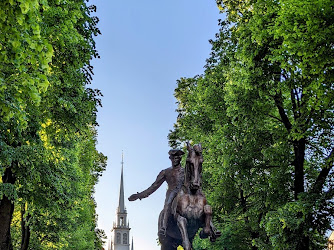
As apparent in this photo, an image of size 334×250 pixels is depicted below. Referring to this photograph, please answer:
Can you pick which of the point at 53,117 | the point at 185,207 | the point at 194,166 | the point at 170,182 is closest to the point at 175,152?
the point at 170,182

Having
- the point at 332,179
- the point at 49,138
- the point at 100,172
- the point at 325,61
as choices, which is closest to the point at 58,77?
the point at 49,138

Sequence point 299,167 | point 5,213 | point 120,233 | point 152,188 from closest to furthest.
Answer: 1. point 152,188
2. point 5,213
3. point 299,167
4. point 120,233

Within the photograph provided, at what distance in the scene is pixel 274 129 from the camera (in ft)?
68.7

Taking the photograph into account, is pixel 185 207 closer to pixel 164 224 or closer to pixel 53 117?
pixel 164 224

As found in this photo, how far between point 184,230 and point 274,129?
34.9 feet

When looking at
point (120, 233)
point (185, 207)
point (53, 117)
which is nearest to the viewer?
point (185, 207)

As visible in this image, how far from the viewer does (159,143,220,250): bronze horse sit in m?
11.3

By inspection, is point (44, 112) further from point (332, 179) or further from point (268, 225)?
point (332, 179)

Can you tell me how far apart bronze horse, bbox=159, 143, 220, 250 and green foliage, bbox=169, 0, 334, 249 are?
20.1 ft

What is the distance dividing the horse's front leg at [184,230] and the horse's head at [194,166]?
731mm

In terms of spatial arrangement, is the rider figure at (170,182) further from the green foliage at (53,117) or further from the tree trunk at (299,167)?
the tree trunk at (299,167)

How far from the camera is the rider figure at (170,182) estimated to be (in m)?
11.8

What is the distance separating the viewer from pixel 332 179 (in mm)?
19328

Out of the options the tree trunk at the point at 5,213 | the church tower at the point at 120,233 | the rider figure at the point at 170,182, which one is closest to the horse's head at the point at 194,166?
the rider figure at the point at 170,182
